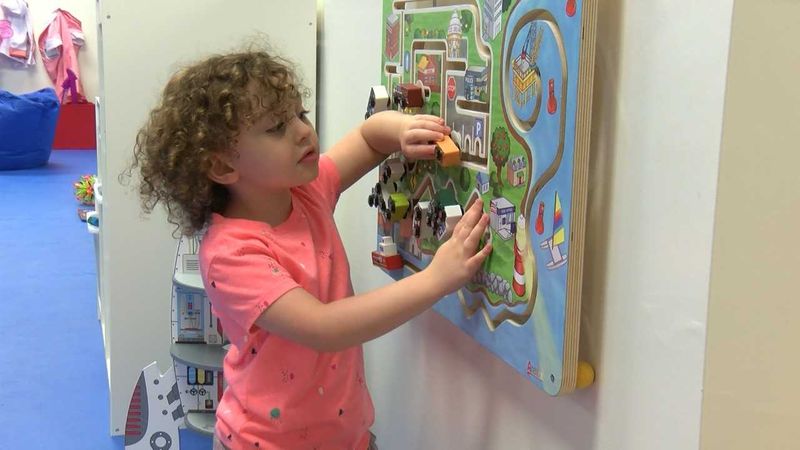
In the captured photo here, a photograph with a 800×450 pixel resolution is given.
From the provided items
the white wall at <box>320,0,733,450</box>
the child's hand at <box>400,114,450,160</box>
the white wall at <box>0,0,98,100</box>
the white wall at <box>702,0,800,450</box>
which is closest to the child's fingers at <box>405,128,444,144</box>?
the child's hand at <box>400,114,450,160</box>

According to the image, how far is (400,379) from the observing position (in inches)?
53.6

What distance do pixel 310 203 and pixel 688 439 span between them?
1.92 feet

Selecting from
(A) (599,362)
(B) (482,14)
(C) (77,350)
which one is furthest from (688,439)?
(C) (77,350)

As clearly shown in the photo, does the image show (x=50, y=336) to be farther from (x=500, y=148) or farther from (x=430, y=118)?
(x=500, y=148)

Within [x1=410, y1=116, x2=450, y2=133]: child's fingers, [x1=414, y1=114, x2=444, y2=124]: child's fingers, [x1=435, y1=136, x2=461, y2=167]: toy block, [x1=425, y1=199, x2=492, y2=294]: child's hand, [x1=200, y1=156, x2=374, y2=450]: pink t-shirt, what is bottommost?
[x1=200, y1=156, x2=374, y2=450]: pink t-shirt

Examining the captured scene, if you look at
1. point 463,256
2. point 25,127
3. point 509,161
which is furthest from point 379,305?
point 25,127

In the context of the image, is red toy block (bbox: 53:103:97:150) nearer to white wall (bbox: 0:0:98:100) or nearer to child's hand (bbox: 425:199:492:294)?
white wall (bbox: 0:0:98:100)

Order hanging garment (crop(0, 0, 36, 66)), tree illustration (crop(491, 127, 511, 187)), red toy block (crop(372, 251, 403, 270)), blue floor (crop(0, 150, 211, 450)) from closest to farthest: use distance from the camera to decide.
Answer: tree illustration (crop(491, 127, 511, 187)) → red toy block (crop(372, 251, 403, 270)) → blue floor (crop(0, 150, 211, 450)) → hanging garment (crop(0, 0, 36, 66))

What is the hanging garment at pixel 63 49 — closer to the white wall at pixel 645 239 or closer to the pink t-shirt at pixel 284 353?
→ the pink t-shirt at pixel 284 353

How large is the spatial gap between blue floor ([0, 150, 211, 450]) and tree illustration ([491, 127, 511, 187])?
45.5 inches

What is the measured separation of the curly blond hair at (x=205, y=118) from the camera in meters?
0.97

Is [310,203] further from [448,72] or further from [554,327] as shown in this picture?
[554,327]

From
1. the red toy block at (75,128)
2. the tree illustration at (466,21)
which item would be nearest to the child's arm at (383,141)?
the tree illustration at (466,21)

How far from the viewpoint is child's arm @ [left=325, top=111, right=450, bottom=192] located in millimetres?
995
